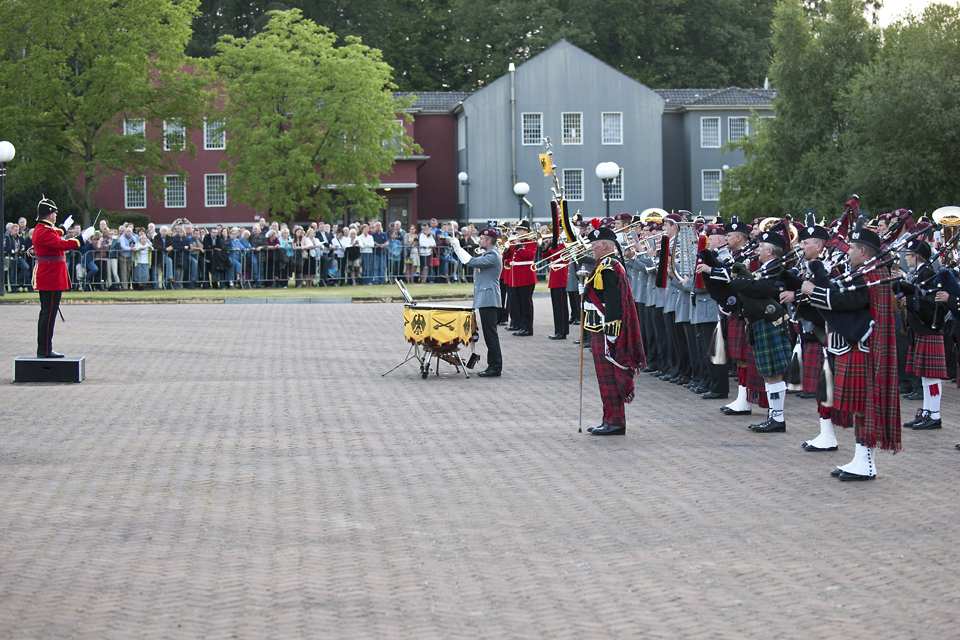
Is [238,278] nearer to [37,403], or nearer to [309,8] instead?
[37,403]

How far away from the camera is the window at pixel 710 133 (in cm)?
6019

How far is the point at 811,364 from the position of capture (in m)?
9.45

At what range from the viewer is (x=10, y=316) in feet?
75.0

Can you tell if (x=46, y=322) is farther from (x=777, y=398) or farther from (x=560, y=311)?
(x=777, y=398)

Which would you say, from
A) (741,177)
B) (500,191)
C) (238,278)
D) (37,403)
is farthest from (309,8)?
(37,403)

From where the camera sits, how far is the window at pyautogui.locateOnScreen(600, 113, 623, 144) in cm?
5703

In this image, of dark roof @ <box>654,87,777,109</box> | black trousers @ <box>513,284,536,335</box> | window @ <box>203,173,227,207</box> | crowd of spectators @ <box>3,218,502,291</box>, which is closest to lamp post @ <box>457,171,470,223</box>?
dark roof @ <box>654,87,777,109</box>

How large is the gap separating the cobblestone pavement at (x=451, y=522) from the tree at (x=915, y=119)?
92.1ft

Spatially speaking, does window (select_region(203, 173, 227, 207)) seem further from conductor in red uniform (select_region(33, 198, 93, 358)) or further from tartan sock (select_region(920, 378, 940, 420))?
tartan sock (select_region(920, 378, 940, 420))

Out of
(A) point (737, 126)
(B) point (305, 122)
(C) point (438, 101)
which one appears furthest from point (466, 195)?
(A) point (737, 126)

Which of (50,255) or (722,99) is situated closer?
(50,255)

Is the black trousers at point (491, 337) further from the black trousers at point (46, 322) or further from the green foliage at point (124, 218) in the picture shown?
the green foliage at point (124, 218)

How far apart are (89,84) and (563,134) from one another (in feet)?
80.6

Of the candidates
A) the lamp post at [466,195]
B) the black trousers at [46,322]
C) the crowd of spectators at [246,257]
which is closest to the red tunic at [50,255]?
the black trousers at [46,322]
